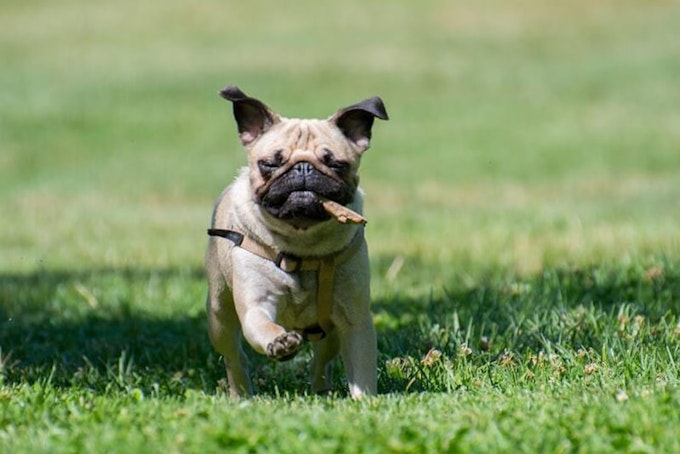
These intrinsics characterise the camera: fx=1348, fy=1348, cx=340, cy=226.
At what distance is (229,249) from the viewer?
22.8 feet

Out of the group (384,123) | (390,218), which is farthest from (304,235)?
(384,123)

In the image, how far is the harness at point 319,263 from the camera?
262 inches

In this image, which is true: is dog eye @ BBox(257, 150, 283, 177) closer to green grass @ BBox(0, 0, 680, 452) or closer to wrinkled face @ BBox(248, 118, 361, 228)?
wrinkled face @ BBox(248, 118, 361, 228)

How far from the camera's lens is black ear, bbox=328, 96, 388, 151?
22.5 feet

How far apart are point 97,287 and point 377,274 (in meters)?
2.48

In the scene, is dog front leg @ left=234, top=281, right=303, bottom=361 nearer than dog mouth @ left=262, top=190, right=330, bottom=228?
Yes

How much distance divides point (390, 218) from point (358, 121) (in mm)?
8748

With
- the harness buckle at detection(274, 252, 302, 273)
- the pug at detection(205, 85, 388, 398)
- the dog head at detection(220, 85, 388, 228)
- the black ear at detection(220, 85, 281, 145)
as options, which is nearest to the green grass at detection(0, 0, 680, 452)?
the pug at detection(205, 85, 388, 398)

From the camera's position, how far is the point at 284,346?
596 centimetres

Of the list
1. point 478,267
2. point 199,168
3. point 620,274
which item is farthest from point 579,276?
point 199,168

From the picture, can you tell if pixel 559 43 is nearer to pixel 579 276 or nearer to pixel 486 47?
pixel 486 47

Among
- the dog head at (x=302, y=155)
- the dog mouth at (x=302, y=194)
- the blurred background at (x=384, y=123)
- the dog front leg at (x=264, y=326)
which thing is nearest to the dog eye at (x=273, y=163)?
the dog head at (x=302, y=155)

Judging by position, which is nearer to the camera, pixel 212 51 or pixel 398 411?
pixel 398 411

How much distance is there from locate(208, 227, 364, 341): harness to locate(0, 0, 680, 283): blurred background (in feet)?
14.8
